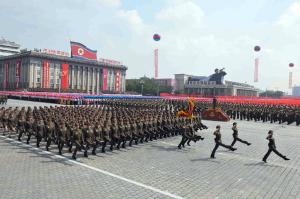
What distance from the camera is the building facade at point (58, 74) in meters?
89.8

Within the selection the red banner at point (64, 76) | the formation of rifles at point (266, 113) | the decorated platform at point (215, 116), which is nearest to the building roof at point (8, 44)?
the red banner at point (64, 76)

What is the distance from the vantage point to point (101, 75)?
109 metres

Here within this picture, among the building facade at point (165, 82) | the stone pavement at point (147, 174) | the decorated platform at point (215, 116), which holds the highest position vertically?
the building facade at point (165, 82)

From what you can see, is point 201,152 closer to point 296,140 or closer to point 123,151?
point 123,151

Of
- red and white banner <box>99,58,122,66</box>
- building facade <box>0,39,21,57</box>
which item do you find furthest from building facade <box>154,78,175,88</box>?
building facade <box>0,39,21,57</box>

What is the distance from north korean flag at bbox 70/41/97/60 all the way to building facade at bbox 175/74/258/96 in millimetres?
33992

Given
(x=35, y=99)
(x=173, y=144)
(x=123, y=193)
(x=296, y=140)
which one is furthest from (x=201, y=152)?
(x=35, y=99)

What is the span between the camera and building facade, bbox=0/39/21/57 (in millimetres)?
133250

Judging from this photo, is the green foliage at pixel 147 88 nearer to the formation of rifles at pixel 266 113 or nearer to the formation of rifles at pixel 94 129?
the formation of rifles at pixel 266 113

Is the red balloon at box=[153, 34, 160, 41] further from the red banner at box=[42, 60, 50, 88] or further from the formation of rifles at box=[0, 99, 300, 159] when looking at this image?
the red banner at box=[42, 60, 50, 88]

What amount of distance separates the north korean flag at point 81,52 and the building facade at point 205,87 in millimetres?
33992

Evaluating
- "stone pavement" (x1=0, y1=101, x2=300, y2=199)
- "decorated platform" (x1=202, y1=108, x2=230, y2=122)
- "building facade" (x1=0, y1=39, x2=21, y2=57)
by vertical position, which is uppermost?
"building facade" (x1=0, y1=39, x2=21, y2=57)

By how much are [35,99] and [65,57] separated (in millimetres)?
49425

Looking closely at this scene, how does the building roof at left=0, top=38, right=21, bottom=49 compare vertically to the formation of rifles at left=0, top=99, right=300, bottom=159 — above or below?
above
